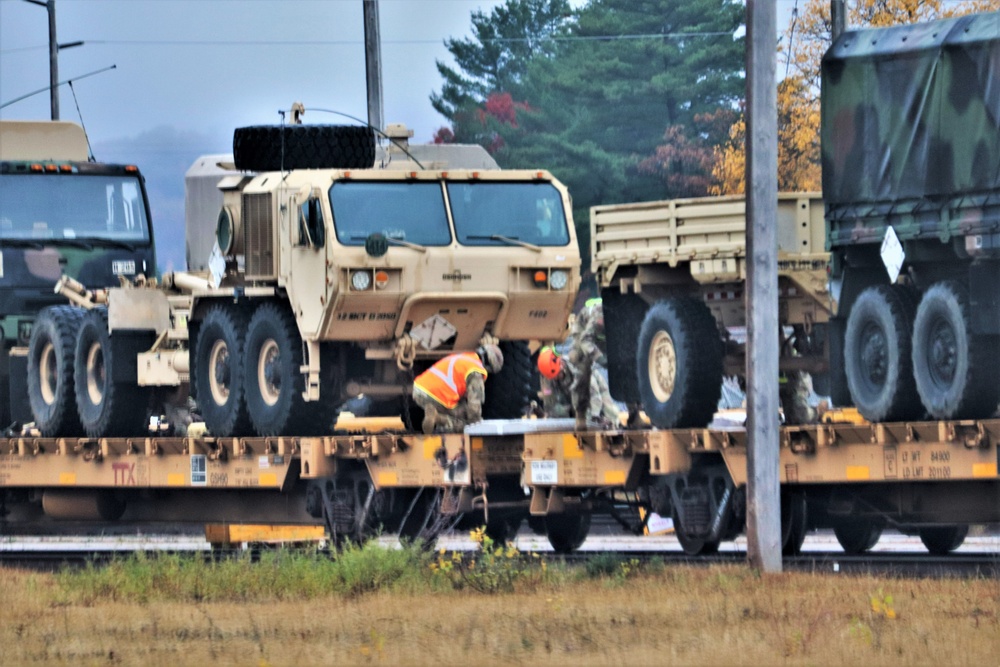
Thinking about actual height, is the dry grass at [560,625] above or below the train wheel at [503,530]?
above

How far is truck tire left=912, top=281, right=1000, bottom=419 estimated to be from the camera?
49.8ft

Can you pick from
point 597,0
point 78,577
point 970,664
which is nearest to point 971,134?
point 970,664

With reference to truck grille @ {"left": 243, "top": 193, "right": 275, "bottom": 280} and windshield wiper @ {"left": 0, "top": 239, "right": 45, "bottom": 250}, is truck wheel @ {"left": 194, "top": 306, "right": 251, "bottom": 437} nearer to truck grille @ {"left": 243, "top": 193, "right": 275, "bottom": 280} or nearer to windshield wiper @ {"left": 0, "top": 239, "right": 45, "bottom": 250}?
Result: truck grille @ {"left": 243, "top": 193, "right": 275, "bottom": 280}

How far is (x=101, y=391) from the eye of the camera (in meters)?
21.5

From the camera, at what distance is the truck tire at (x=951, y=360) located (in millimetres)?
15180

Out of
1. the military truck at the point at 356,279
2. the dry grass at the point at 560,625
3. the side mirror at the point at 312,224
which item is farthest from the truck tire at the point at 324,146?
the dry grass at the point at 560,625

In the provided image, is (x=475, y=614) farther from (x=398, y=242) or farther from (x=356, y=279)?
(x=398, y=242)

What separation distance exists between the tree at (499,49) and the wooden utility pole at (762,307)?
110 ft

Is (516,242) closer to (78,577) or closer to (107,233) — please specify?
(78,577)

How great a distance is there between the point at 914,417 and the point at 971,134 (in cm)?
222

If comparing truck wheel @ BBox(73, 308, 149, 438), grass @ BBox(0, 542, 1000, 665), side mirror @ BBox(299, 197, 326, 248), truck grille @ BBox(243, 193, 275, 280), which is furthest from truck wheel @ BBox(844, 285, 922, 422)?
truck wheel @ BBox(73, 308, 149, 438)

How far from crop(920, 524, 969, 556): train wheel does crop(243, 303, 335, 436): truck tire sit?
540 cm

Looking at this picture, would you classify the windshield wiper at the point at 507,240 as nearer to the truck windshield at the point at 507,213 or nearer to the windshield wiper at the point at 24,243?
the truck windshield at the point at 507,213

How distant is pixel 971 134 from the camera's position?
1574 cm
